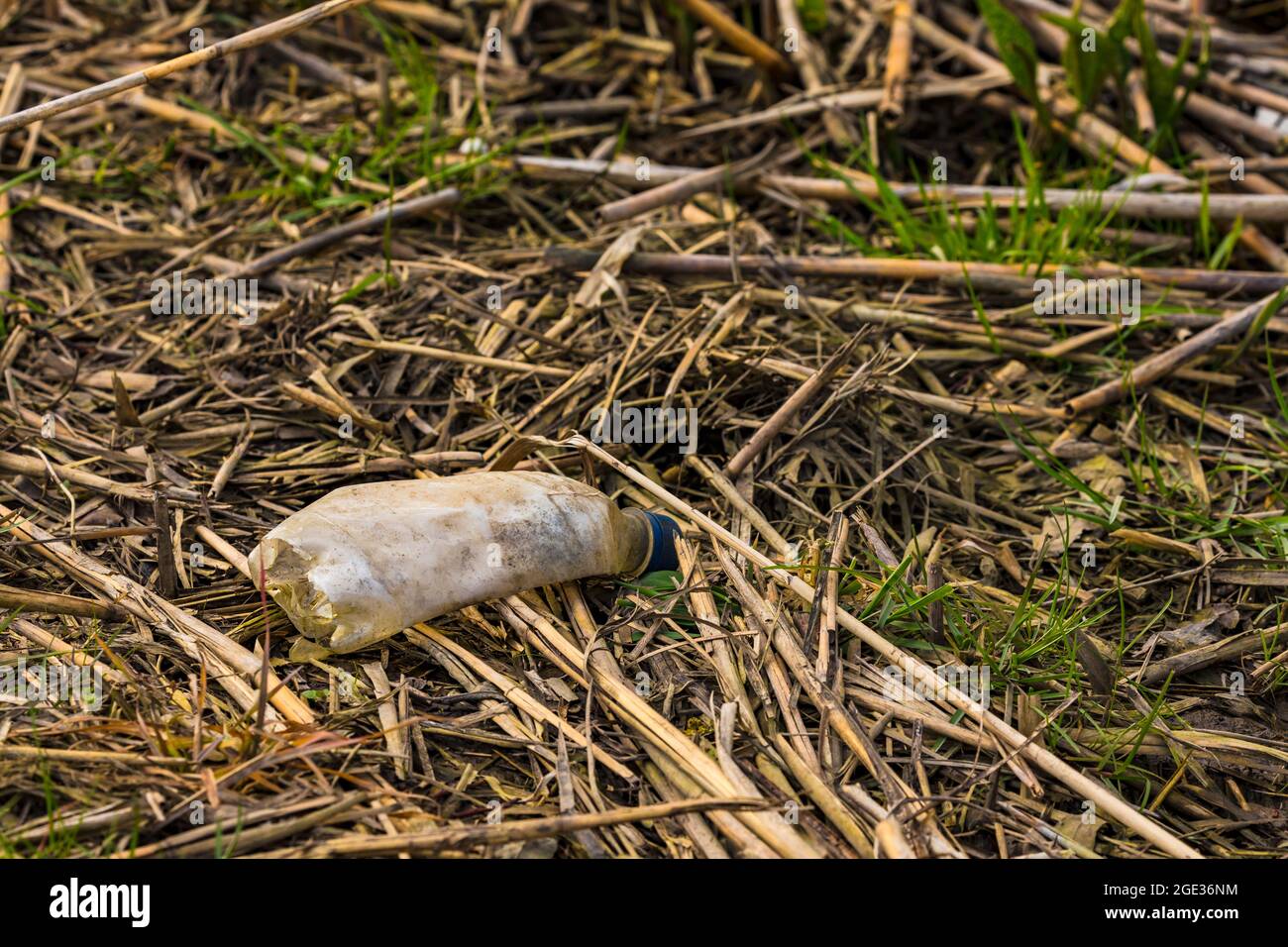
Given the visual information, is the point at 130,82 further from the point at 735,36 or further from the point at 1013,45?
the point at 1013,45

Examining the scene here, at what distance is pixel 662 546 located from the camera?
113 inches

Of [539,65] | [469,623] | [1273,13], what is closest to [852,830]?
[469,623]

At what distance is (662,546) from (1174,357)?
1.68m

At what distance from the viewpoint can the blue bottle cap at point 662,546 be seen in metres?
2.87

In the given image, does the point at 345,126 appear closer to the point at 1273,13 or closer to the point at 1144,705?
the point at 1144,705

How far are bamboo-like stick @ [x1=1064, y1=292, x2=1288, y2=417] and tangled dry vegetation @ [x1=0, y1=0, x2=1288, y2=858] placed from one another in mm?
15

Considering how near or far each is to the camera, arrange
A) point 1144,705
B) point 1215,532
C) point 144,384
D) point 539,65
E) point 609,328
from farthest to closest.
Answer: point 539,65 < point 609,328 < point 144,384 < point 1215,532 < point 1144,705

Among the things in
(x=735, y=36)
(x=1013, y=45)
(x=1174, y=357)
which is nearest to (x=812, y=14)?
(x=735, y=36)

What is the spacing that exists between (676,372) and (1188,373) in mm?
1552

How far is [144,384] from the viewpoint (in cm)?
332

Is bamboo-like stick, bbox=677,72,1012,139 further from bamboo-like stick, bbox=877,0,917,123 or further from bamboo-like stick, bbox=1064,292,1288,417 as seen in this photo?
bamboo-like stick, bbox=1064,292,1288,417

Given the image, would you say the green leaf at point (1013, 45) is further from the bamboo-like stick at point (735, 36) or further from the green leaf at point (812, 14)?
the bamboo-like stick at point (735, 36)

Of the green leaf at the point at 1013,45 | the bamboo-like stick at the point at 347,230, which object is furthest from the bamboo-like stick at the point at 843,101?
the bamboo-like stick at the point at 347,230

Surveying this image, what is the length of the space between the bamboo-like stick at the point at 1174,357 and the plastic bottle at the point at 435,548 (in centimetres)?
135
